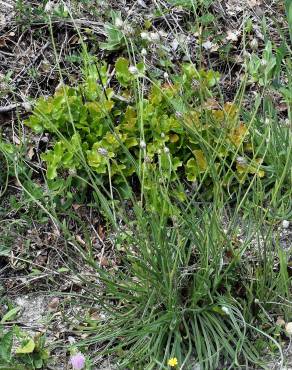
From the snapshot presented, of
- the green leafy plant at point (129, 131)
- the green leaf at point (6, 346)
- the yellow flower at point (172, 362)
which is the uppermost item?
the green leafy plant at point (129, 131)

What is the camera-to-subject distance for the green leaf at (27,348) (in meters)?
2.81

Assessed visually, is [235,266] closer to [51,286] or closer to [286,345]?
[286,345]

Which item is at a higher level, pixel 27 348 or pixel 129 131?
pixel 129 131

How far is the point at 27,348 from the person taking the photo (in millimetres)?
2818

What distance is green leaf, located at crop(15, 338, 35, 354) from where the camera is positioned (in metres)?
2.81

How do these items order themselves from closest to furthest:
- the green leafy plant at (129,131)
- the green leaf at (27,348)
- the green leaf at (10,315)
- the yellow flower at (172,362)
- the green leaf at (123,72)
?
the yellow flower at (172,362), the green leaf at (27,348), the green leaf at (10,315), the green leafy plant at (129,131), the green leaf at (123,72)

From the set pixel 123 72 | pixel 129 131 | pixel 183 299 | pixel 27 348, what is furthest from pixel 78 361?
pixel 123 72

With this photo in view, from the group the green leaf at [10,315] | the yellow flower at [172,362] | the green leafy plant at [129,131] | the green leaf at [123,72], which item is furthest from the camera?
the green leaf at [123,72]

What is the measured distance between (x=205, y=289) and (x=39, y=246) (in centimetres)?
87

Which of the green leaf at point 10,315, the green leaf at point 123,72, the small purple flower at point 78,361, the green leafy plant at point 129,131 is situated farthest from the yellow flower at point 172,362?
the green leaf at point 123,72

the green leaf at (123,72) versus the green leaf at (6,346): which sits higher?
the green leaf at (123,72)

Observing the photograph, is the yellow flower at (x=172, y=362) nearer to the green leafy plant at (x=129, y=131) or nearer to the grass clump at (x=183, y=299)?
the grass clump at (x=183, y=299)

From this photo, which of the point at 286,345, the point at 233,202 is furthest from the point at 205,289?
the point at 233,202

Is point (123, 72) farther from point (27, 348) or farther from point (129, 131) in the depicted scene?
point (27, 348)
